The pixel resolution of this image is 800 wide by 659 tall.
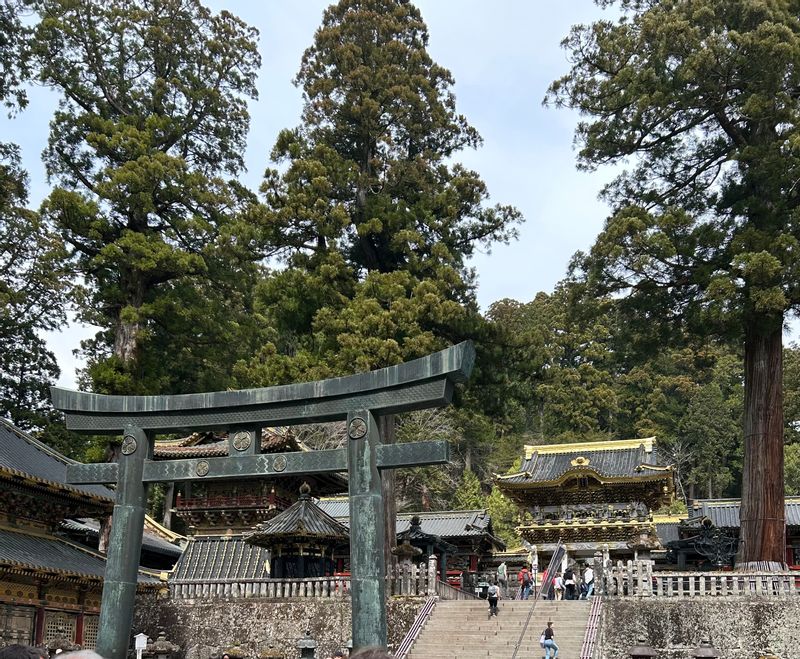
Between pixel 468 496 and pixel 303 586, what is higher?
pixel 468 496

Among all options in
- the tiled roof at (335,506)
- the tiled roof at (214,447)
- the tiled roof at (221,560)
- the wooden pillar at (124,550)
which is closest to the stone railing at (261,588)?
the tiled roof at (221,560)

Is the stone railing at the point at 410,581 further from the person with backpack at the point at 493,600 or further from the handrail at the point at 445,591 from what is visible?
the person with backpack at the point at 493,600

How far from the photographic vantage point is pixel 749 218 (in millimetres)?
21109

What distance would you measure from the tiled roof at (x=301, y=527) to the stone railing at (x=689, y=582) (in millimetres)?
6359

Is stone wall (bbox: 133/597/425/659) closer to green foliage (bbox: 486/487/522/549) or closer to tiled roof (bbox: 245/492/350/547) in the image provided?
tiled roof (bbox: 245/492/350/547)

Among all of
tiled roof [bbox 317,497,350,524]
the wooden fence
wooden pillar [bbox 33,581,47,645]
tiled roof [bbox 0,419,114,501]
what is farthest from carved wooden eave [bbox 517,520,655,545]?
wooden pillar [bbox 33,581,47,645]

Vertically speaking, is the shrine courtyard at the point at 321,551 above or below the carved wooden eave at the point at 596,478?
below

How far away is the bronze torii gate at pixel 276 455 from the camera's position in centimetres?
1062

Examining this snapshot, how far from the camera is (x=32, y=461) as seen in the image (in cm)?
1772

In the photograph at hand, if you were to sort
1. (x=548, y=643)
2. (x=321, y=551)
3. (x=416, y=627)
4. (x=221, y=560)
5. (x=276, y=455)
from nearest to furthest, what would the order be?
1. (x=276, y=455)
2. (x=548, y=643)
3. (x=416, y=627)
4. (x=321, y=551)
5. (x=221, y=560)

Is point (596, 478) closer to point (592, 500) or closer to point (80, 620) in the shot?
point (592, 500)

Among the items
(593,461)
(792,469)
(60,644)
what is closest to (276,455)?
(60,644)

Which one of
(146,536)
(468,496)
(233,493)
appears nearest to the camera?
(146,536)

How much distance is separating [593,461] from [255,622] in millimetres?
16391
